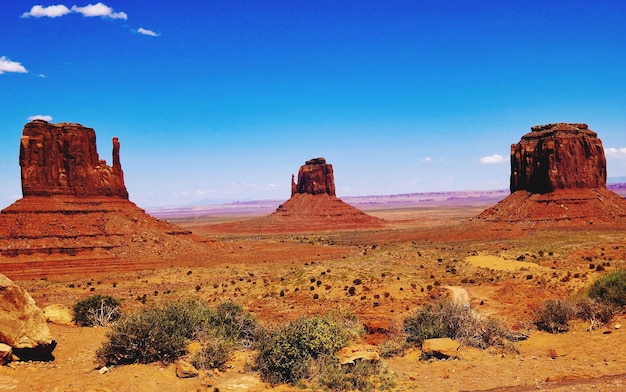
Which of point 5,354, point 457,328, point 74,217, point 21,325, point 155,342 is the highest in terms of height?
point 74,217

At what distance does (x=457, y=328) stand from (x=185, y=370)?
27.0 ft

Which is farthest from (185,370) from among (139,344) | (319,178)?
(319,178)

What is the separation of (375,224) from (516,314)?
94.2 meters

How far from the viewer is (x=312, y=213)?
11912 cm

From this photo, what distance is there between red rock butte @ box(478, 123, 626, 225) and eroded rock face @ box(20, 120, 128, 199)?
60018 mm

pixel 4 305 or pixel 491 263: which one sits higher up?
pixel 4 305

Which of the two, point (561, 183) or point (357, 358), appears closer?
point (357, 358)

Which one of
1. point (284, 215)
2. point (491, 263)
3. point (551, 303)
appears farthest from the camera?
point (284, 215)

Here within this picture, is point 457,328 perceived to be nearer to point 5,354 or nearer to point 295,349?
point 295,349

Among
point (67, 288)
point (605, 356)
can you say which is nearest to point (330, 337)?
point (605, 356)

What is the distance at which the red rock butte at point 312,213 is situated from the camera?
4289 inches

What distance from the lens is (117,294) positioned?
1169 inches

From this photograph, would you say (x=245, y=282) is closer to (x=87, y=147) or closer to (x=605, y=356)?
(x=605, y=356)

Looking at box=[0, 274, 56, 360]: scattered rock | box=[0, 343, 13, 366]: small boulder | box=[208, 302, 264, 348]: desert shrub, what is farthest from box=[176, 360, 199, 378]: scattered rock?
box=[0, 343, 13, 366]: small boulder
